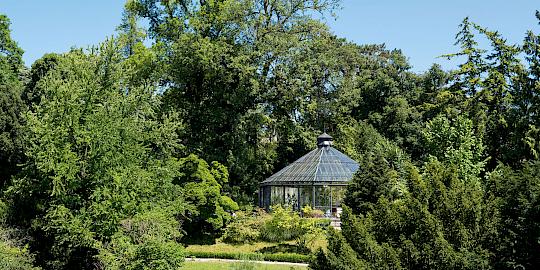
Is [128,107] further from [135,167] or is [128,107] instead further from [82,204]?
[82,204]

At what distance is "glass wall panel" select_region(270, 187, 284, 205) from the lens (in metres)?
32.8

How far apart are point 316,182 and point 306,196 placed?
105cm

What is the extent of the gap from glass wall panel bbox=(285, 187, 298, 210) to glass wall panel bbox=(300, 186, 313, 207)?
389 millimetres

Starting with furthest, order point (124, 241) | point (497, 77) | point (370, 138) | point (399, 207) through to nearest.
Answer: point (370, 138) → point (497, 77) → point (124, 241) → point (399, 207)

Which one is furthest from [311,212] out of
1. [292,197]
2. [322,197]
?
[292,197]

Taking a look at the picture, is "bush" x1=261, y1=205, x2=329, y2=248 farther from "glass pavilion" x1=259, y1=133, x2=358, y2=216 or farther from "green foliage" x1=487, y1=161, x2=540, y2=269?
"green foliage" x1=487, y1=161, x2=540, y2=269

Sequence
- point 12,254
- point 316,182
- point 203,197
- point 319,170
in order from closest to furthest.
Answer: point 12,254, point 203,197, point 316,182, point 319,170

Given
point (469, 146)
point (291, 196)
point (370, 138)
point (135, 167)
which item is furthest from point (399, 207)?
point (370, 138)

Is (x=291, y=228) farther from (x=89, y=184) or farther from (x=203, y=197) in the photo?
(x=89, y=184)

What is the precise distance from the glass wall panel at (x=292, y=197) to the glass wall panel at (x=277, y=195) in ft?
1.16

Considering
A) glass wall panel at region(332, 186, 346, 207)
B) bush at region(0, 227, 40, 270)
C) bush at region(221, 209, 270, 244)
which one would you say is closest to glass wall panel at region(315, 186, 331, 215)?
glass wall panel at region(332, 186, 346, 207)

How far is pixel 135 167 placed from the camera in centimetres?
2158

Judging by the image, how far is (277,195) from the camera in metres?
33.0

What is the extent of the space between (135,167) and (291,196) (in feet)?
40.8
